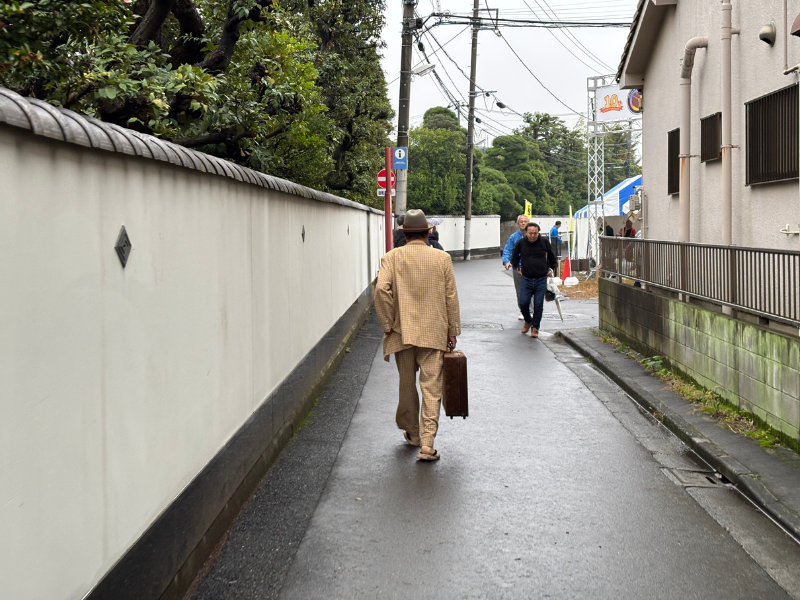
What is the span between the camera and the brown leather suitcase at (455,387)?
7070 mm

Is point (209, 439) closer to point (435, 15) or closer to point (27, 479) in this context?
point (27, 479)

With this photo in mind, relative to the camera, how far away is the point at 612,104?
29.1 metres

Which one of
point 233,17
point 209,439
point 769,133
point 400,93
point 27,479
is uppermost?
point 400,93

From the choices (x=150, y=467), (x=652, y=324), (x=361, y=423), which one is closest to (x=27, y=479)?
(x=150, y=467)

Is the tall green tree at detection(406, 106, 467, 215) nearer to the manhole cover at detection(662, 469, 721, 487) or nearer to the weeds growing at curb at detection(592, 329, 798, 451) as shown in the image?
the weeds growing at curb at detection(592, 329, 798, 451)

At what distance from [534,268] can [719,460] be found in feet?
27.3

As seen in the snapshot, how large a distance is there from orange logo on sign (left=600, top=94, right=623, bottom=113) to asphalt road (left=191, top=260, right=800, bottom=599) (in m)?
21.7

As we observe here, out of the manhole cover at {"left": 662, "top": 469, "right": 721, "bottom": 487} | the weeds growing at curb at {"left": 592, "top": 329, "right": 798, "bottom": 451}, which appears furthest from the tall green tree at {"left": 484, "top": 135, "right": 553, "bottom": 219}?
the manhole cover at {"left": 662, "top": 469, "right": 721, "bottom": 487}

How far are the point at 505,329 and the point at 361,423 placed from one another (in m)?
8.13

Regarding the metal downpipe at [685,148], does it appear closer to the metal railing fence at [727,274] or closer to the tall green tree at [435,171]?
the metal railing fence at [727,274]

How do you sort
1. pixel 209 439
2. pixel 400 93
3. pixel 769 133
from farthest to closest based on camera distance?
pixel 400 93, pixel 769 133, pixel 209 439

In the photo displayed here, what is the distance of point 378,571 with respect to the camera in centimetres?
464

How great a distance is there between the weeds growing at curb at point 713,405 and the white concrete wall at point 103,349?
12.4 feet

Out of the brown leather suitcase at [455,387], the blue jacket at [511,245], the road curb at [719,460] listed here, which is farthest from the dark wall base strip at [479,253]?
the brown leather suitcase at [455,387]
